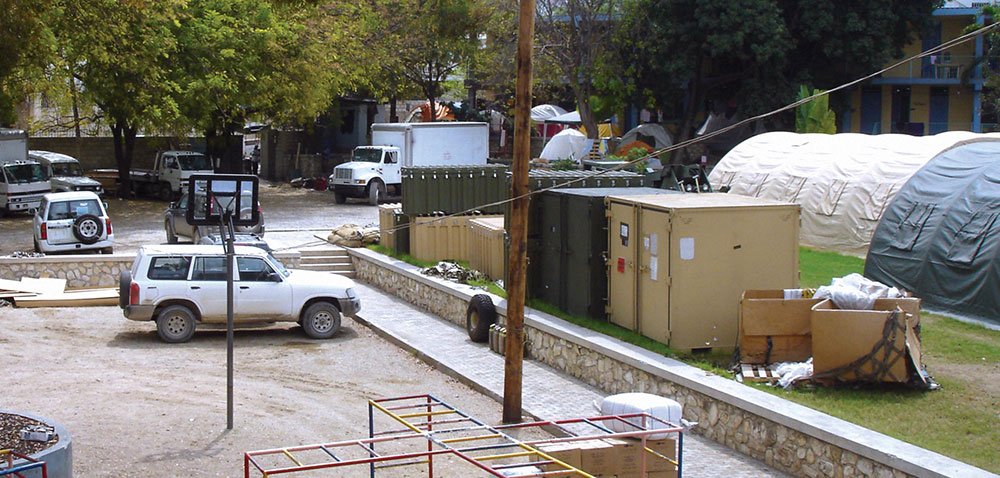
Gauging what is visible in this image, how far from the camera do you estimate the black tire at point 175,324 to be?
17172 millimetres

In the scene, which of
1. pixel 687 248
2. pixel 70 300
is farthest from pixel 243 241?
pixel 687 248

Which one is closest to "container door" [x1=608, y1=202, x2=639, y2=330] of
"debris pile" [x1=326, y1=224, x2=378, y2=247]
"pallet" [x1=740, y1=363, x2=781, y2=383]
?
"pallet" [x1=740, y1=363, x2=781, y2=383]

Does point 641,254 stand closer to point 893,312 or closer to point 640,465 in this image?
point 893,312

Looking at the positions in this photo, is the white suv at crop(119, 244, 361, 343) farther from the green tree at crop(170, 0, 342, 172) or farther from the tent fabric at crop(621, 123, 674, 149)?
the tent fabric at crop(621, 123, 674, 149)

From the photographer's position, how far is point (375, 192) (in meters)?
36.5

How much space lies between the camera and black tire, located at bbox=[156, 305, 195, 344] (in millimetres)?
17172

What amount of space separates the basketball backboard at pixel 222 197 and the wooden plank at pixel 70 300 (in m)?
10.0

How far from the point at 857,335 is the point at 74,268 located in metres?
18.4

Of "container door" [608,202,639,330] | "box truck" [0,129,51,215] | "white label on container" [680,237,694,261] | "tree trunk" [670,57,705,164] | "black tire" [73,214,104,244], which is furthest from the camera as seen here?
"tree trunk" [670,57,705,164]

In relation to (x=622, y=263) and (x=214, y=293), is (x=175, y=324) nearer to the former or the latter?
(x=214, y=293)

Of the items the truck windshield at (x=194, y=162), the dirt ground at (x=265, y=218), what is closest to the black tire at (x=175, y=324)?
the dirt ground at (x=265, y=218)

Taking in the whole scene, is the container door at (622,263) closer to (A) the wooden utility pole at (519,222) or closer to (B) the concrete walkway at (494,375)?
(B) the concrete walkway at (494,375)

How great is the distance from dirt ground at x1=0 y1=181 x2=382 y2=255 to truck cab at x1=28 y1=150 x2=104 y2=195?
1135 millimetres

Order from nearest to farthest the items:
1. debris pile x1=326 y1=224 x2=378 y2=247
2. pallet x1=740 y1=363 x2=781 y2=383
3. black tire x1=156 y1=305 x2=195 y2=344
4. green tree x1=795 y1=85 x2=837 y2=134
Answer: pallet x1=740 y1=363 x2=781 y2=383 < black tire x1=156 y1=305 x2=195 y2=344 < debris pile x1=326 y1=224 x2=378 y2=247 < green tree x1=795 y1=85 x2=837 y2=134
